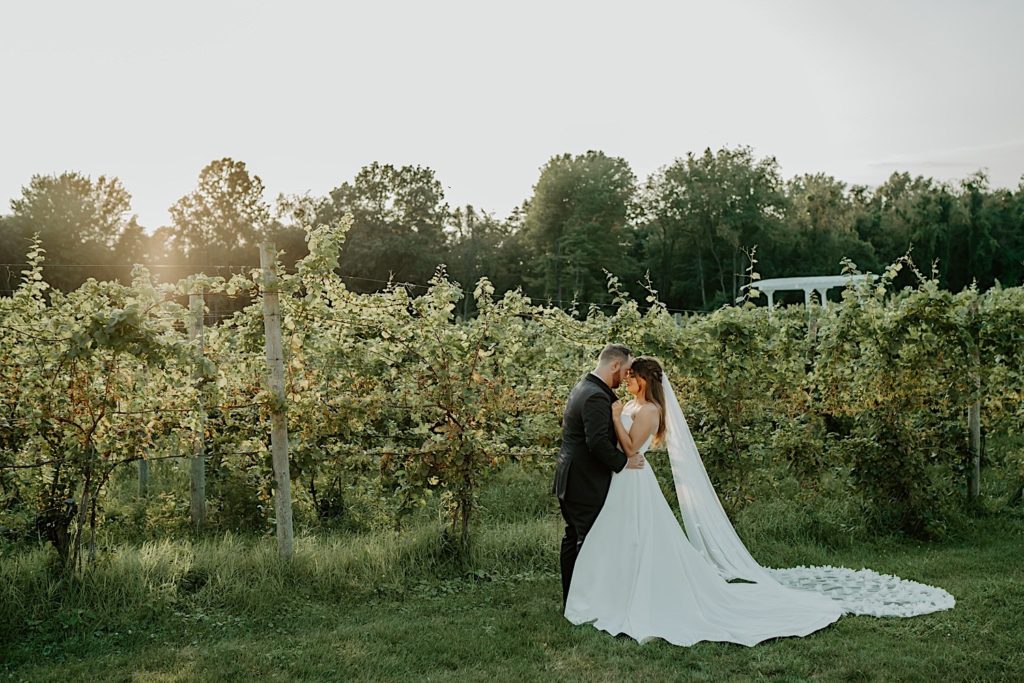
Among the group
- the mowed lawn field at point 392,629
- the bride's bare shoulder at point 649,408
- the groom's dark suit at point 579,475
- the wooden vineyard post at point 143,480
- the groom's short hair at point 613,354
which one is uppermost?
the groom's short hair at point 613,354

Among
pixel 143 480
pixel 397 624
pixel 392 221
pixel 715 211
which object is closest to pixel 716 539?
pixel 397 624

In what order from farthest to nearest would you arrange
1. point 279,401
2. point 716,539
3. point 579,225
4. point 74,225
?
point 579,225, point 74,225, point 716,539, point 279,401

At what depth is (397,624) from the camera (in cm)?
541

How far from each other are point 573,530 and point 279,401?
2.43m

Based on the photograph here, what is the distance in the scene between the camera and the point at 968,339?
7.82m

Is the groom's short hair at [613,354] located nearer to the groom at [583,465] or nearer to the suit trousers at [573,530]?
the groom at [583,465]

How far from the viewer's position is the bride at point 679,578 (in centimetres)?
535

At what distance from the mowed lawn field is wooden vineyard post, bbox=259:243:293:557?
12.1 inches

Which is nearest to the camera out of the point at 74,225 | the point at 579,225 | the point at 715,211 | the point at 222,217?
the point at 74,225

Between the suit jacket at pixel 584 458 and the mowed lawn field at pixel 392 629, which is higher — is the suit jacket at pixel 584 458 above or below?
above

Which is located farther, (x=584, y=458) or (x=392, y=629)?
(x=584, y=458)

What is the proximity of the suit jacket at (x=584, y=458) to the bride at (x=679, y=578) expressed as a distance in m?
0.12

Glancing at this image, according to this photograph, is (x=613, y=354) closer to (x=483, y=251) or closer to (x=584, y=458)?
(x=584, y=458)

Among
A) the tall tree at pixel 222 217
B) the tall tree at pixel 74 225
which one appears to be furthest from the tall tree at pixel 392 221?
the tall tree at pixel 74 225
